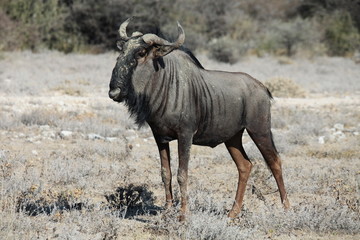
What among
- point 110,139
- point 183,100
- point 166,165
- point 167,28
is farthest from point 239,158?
point 167,28

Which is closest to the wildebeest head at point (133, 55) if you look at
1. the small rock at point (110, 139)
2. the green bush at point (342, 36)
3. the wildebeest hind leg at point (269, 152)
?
the wildebeest hind leg at point (269, 152)

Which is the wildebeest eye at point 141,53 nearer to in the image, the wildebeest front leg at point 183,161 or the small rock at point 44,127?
the wildebeest front leg at point 183,161

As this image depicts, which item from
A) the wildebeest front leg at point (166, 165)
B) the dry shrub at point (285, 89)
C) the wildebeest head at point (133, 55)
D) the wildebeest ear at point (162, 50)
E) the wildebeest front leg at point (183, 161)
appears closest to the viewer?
the wildebeest head at point (133, 55)

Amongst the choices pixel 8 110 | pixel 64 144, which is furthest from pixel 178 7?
pixel 64 144

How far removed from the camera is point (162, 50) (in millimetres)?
5562

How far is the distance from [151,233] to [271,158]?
193 centimetres

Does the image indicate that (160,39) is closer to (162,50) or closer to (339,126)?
(162,50)

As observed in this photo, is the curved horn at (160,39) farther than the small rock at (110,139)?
No

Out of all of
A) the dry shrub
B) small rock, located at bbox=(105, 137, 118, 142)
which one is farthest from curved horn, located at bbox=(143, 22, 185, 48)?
the dry shrub

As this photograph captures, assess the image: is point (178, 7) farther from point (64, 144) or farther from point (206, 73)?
point (206, 73)

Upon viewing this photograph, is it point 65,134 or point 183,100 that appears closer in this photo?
point 183,100

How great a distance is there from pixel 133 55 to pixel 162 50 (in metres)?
0.30

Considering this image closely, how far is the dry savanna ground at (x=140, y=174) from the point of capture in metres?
5.57

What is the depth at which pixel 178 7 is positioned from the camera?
121 feet
